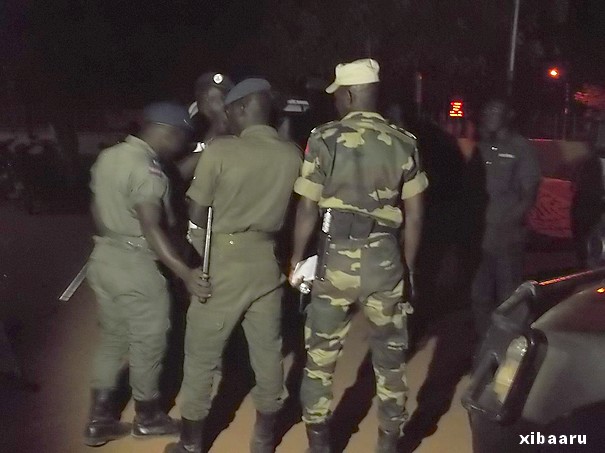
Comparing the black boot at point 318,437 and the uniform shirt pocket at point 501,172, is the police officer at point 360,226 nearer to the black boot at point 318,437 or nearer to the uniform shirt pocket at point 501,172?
the black boot at point 318,437

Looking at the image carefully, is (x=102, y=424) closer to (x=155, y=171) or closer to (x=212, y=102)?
(x=155, y=171)

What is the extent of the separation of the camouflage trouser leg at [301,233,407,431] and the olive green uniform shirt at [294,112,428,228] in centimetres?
19

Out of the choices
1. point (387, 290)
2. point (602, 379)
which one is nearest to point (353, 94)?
point (387, 290)

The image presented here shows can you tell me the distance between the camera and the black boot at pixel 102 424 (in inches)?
179

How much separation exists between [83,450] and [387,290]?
187 centimetres

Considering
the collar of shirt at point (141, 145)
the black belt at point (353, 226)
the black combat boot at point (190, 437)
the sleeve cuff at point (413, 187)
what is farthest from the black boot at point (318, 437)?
the collar of shirt at point (141, 145)

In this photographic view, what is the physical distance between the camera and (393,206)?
397cm

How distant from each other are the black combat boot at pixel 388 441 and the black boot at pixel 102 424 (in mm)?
1400

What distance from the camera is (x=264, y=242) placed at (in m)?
4.13

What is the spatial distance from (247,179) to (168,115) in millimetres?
592

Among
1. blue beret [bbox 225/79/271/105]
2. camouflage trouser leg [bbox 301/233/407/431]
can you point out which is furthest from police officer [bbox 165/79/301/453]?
camouflage trouser leg [bbox 301/233/407/431]

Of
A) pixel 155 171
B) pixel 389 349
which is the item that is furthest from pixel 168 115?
pixel 389 349

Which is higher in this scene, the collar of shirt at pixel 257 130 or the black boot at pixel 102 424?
the collar of shirt at pixel 257 130

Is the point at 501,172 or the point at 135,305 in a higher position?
the point at 501,172
